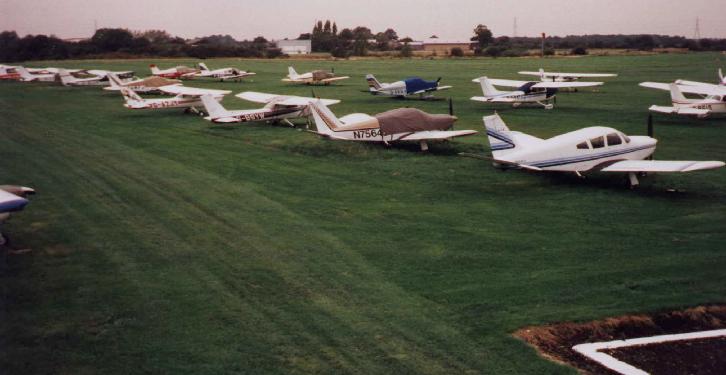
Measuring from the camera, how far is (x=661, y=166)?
46.9ft

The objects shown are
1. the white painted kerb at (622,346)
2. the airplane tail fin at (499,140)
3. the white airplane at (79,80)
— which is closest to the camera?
the white painted kerb at (622,346)

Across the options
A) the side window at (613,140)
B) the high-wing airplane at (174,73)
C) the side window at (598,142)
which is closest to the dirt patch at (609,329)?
the side window at (598,142)

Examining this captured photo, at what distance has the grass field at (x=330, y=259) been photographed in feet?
23.7

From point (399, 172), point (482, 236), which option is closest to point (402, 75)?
point (399, 172)

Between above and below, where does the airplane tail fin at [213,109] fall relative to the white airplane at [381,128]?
above

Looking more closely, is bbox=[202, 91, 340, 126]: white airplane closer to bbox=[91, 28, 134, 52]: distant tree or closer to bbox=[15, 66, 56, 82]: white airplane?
bbox=[15, 66, 56, 82]: white airplane

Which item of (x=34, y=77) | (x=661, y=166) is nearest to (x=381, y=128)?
(x=661, y=166)

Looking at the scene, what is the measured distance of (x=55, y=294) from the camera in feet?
28.8

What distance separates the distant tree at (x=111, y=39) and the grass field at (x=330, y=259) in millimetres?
72286

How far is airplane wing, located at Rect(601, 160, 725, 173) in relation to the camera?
13.4 m

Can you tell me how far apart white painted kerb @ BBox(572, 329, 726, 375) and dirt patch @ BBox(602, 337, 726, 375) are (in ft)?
0.25

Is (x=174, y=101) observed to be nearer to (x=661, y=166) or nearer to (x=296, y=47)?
(x=661, y=166)

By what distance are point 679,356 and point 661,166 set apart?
8257mm

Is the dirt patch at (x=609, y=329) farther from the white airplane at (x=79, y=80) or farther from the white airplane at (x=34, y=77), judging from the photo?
the white airplane at (x=34, y=77)
